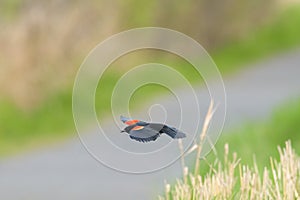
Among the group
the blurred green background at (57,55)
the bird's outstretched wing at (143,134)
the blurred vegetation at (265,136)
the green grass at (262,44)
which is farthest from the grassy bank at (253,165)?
the green grass at (262,44)

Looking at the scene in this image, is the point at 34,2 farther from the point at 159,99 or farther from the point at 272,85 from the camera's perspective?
the point at 272,85

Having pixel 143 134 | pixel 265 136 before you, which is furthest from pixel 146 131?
pixel 265 136

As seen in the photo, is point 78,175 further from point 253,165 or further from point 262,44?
point 262,44

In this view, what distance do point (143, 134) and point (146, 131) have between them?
4 cm

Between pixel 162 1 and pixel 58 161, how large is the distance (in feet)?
26.8

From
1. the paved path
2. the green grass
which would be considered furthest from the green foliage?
the green grass

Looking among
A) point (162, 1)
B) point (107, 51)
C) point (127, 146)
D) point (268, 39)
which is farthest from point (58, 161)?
point (268, 39)

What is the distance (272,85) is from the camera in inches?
739

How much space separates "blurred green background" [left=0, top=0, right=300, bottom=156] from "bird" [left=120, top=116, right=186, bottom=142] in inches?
373

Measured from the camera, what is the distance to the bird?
480 centimetres

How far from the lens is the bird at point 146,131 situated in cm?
480

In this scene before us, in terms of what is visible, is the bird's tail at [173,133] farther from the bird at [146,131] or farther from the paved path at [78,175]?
the paved path at [78,175]

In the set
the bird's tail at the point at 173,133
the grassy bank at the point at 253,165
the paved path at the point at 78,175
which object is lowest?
the bird's tail at the point at 173,133

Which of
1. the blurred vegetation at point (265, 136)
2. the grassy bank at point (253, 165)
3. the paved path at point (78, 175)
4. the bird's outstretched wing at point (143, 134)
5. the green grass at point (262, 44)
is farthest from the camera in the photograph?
the green grass at point (262, 44)
